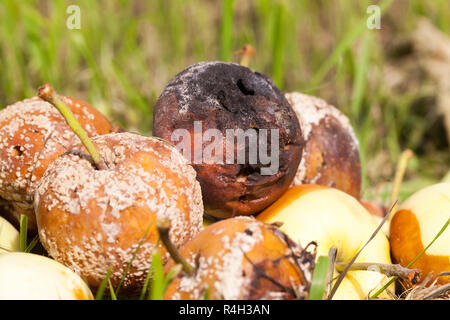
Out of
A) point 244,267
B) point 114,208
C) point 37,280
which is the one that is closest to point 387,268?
point 244,267

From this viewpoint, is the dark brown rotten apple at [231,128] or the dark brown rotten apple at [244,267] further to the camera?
the dark brown rotten apple at [231,128]

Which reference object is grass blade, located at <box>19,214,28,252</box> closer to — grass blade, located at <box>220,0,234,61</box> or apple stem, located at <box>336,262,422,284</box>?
apple stem, located at <box>336,262,422,284</box>

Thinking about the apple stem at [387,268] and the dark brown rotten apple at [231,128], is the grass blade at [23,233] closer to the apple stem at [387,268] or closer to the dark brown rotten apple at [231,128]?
A: the dark brown rotten apple at [231,128]

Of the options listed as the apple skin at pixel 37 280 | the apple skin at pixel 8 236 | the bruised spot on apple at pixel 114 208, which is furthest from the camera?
the apple skin at pixel 8 236

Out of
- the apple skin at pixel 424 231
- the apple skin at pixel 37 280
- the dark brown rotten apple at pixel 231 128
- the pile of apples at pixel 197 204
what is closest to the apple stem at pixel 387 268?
the pile of apples at pixel 197 204

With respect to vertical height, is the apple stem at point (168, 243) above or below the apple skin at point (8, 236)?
above

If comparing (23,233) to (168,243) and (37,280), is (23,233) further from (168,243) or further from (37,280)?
(168,243)

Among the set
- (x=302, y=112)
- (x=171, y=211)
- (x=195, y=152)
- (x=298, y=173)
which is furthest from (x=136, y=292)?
(x=302, y=112)
